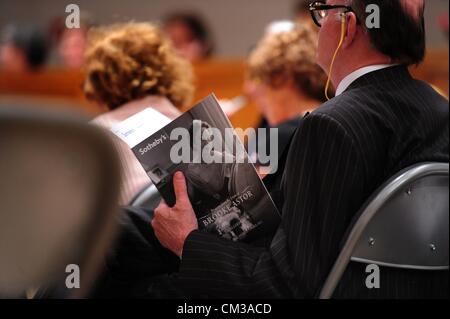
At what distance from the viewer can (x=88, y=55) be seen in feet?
6.85

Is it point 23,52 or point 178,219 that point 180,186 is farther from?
point 23,52

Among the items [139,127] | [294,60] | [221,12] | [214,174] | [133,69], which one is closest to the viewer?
[214,174]

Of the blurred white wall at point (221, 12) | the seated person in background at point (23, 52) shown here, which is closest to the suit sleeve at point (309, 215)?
the seated person in background at point (23, 52)

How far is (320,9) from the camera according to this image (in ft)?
4.53

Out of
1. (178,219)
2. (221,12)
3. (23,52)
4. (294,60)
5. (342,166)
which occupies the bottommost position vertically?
(178,219)

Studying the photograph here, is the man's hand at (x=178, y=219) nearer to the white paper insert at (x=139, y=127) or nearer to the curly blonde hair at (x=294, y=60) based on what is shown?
the white paper insert at (x=139, y=127)

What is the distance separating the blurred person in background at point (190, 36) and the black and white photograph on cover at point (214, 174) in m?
3.59

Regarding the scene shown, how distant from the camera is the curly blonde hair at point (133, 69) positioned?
2.04 meters

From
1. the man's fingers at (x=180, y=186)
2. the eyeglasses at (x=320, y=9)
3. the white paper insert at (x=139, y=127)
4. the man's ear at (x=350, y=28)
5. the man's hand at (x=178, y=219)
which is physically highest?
the eyeglasses at (x=320, y=9)

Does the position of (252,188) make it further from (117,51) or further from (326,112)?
(117,51)

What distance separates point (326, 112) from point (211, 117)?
21 centimetres

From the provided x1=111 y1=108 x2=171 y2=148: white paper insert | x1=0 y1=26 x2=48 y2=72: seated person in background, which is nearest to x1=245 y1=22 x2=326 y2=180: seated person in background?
x1=111 y1=108 x2=171 y2=148: white paper insert

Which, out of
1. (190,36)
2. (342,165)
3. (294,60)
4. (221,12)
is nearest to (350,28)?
→ (342,165)
